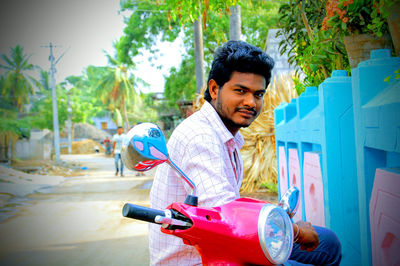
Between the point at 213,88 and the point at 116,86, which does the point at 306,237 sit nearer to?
the point at 213,88

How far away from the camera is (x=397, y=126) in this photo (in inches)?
55.8

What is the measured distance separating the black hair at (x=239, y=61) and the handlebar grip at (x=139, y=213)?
2.76 feet

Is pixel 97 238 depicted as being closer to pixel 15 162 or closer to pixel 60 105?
pixel 15 162

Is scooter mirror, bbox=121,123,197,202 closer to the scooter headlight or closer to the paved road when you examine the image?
the scooter headlight

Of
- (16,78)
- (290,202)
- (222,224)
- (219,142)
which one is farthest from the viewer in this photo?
(16,78)

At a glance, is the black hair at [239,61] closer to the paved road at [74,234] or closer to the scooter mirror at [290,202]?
the scooter mirror at [290,202]

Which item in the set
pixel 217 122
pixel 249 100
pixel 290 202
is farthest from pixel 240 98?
pixel 290 202

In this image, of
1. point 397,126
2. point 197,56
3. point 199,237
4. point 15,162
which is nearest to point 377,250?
point 397,126

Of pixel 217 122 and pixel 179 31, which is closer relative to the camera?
pixel 217 122

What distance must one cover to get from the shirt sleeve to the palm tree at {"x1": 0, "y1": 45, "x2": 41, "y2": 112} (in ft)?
122

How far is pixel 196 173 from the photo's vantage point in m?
1.33

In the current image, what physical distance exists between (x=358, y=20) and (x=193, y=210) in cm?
178

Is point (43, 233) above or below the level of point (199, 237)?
below

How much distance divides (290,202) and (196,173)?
37 centimetres
